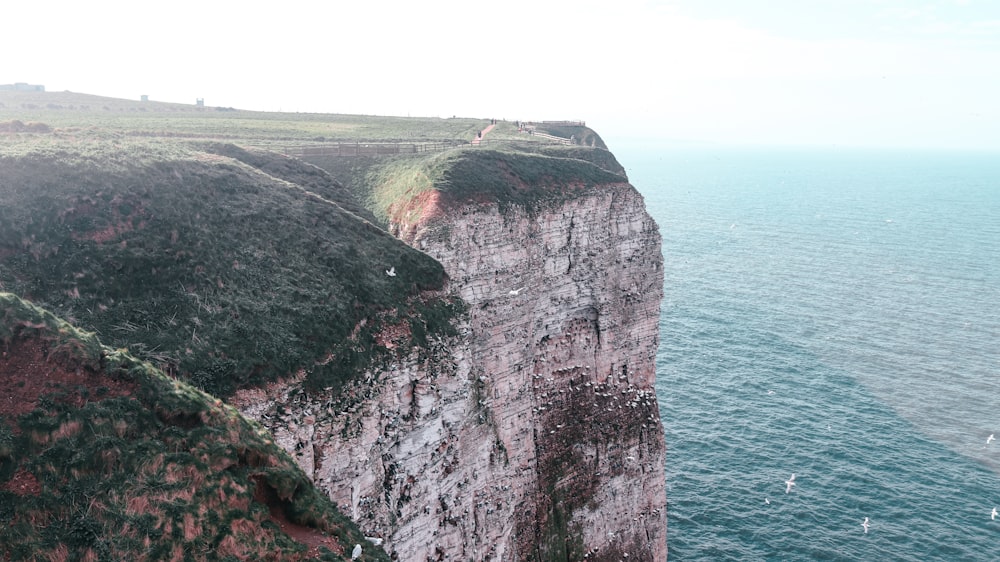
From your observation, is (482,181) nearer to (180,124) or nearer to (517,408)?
(517,408)

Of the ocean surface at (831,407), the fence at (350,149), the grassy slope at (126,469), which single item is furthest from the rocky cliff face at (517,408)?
the fence at (350,149)

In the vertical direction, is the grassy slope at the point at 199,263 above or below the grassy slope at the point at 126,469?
above

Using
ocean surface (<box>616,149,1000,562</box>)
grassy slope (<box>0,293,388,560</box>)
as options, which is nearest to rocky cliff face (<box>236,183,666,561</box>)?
grassy slope (<box>0,293,388,560</box>)

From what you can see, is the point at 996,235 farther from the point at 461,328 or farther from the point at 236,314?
the point at 236,314

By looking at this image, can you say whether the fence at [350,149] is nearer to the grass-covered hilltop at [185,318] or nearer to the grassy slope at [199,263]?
the grass-covered hilltop at [185,318]

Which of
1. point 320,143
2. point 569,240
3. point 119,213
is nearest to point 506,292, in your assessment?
point 569,240

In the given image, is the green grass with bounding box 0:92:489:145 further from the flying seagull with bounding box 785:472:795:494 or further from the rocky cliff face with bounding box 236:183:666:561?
the flying seagull with bounding box 785:472:795:494
